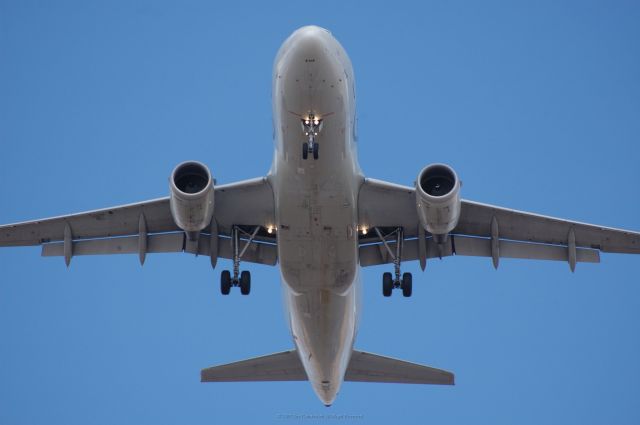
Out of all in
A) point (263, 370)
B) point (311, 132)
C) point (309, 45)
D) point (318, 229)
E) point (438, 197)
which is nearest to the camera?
point (309, 45)

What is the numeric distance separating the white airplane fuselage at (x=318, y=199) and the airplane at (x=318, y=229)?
0.09 feet

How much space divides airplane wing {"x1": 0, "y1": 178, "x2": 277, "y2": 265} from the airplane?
30 mm

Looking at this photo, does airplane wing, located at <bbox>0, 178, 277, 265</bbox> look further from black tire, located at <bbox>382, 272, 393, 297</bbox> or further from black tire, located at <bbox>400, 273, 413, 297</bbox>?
black tire, located at <bbox>400, 273, 413, 297</bbox>

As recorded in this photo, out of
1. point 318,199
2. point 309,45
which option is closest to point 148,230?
point 318,199

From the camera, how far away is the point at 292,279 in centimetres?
2511

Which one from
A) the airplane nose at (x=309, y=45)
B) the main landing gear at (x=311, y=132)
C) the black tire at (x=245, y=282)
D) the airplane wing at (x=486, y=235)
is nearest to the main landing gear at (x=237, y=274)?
the black tire at (x=245, y=282)

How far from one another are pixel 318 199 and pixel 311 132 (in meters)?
1.74

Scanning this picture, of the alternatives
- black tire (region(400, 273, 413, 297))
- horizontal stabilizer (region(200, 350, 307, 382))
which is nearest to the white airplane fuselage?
black tire (region(400, 273, 413, 297))

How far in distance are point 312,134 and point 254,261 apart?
6.31 meters

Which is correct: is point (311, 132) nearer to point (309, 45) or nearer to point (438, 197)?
point (309, 45)

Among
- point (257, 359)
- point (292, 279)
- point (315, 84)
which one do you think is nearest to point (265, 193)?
point (292, 279)

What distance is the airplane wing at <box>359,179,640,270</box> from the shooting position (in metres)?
25.5

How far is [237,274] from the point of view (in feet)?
86.5

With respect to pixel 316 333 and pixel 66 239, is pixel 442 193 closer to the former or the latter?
pixel 316 333
